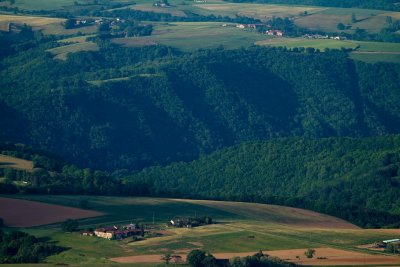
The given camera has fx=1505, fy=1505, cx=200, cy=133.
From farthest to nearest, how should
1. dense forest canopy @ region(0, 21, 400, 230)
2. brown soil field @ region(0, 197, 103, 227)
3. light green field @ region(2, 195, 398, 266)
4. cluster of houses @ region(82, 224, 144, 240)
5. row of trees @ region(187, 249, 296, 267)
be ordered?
dense forest canopy @ region(0, 21, 400, 230)
brown soil field @ region(0, 197, 103, 227)
cluster of houses @ region(82, 224, 144, 240)
light green field @ region(2, 195, 398, 266)
row of trees @ region(187, 249, 296, 267)

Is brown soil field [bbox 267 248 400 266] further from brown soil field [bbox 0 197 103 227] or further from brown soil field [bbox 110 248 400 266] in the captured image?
brown soil field [bbox 0 197 103 227]

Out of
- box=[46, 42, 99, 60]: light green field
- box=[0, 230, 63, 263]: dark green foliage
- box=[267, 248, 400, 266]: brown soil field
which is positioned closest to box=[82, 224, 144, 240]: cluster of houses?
box=[0, 230, 63, 263]: dark green foliage

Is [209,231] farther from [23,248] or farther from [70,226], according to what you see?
[23,248]

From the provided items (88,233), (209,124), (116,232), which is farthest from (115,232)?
(209,124)

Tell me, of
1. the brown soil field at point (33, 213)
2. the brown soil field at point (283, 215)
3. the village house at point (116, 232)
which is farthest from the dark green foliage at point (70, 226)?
the brown soil field at point (283, 215)

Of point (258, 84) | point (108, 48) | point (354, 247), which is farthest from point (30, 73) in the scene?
point (354, 247)

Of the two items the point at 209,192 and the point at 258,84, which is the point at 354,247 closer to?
the point at 209,192

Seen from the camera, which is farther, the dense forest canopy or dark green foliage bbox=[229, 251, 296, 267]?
the dense forest canopy
